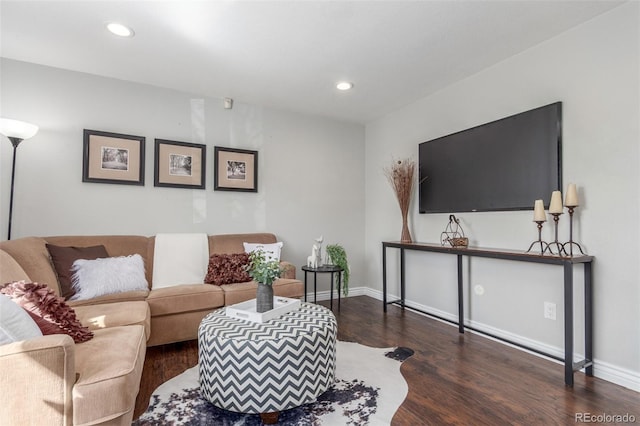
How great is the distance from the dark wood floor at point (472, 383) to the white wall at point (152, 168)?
4.68 feet

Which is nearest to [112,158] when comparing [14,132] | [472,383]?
[14,132]

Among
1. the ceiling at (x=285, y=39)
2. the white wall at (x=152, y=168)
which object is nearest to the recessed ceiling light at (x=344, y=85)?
the ceiling at (x=285, y=39)

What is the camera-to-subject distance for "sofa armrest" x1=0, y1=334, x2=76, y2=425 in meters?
1.14

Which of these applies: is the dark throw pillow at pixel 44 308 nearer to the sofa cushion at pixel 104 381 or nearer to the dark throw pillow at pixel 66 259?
the sofa cushion at pixel 104 381

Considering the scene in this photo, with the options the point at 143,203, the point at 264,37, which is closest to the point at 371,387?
the point at 264,37

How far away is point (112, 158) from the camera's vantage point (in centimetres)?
315

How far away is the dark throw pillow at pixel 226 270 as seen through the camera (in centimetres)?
296

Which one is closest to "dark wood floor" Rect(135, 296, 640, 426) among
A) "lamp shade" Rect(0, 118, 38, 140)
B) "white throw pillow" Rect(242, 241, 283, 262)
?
"white throw pillow" Rect(242, 241, 283, 262)

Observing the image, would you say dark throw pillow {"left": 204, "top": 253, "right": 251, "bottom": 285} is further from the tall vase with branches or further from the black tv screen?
the black tv screen

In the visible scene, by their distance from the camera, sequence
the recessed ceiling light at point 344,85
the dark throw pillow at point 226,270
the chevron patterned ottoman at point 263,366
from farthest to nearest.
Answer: the recessed ceiling light at point 344,85 → the dark throw pillow at point 226,270 → the chevron patterned ottoman at point 263,366

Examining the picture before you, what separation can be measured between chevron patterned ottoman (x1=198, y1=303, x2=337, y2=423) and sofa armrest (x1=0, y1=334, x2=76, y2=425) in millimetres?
646

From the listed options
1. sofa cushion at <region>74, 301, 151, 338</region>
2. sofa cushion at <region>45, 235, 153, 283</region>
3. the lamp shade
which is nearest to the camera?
sofa cushion at <region>74, 301, 151, 338</region>

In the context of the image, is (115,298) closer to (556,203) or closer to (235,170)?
(235,170)

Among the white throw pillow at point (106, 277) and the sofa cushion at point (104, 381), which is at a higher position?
the white throw pillow at point (106, 277)
